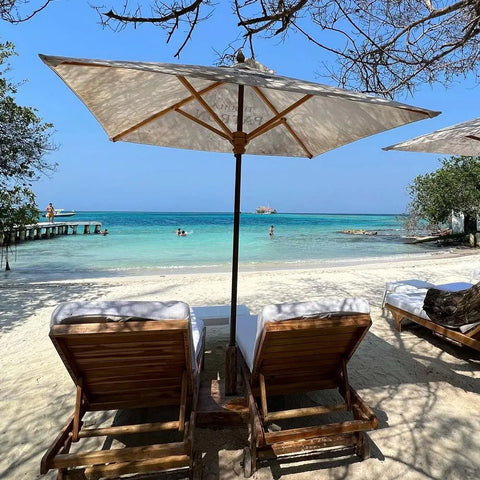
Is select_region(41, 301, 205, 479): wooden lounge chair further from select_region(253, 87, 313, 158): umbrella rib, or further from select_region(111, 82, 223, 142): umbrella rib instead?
select_region(253, 87, 313, 158): umbrella rib

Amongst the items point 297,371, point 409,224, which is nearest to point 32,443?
point 297,371

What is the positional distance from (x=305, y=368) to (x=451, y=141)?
3034mm

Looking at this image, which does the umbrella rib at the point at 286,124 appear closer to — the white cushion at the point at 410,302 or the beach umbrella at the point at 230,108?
the beach umbrella at the point at 230,108

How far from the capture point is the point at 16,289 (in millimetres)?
6852

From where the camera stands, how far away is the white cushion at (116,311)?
→ 162cm

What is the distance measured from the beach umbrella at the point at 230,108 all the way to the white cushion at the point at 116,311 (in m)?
0.79

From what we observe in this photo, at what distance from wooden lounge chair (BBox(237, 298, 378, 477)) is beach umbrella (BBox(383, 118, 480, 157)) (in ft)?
8.16

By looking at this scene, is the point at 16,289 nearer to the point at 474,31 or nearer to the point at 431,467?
the point at 431,467

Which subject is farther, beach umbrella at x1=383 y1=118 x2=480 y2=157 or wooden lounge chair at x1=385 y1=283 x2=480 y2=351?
beach umbrella at x1=383 y1=118 x2=480 y2=157

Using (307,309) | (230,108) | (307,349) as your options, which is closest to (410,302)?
(307,349)

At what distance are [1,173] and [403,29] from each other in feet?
28.8

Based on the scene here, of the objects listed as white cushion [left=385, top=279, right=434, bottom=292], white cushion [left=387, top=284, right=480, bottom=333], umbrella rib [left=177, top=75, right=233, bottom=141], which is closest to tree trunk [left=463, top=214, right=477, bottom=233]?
white cushion [left=385, top=279, right=434, bottom=292]

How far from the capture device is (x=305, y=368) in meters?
2.11

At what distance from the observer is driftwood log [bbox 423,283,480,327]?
3.06 metres
